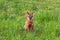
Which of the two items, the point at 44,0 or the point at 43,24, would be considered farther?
the point at 44,0

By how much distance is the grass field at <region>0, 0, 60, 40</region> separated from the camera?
27.1ft

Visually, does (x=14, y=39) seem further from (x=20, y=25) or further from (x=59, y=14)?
(x=59, y=14)

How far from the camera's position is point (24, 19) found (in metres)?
10.3

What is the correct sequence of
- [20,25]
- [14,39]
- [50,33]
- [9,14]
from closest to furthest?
[14,39]
[50,33]
[20,25]
[9,14]

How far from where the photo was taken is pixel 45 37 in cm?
813

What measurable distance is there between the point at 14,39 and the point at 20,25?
1455mm

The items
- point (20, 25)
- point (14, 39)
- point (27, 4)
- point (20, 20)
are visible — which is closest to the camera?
point (14, 39)

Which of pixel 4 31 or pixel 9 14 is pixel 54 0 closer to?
pixel 9 14

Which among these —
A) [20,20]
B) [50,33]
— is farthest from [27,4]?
[50,33]

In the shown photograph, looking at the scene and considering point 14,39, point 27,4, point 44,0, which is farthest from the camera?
point 44,0

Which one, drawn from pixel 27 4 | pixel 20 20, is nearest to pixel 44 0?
pixel 27 4

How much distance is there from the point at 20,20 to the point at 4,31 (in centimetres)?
152

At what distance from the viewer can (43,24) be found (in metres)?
9.51

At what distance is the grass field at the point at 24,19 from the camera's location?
27.1ft
